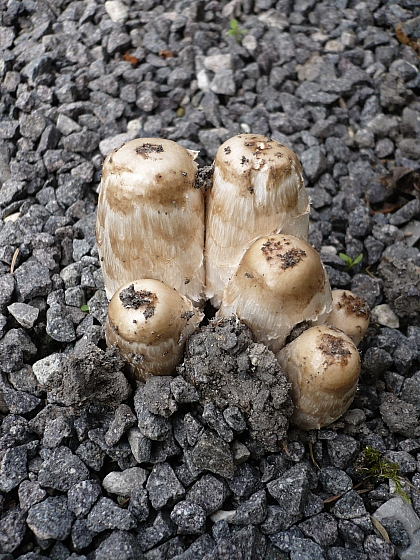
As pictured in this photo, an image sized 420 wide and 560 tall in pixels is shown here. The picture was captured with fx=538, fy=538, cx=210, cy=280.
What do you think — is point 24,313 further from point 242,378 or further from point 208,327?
point 242,378

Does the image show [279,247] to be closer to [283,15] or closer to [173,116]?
[173,116]

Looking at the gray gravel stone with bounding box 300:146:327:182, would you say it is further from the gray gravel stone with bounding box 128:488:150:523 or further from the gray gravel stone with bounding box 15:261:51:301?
the gray gravel stone with bounding box 128:488:150:523

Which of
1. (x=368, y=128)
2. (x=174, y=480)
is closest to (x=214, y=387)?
(x=174, y=480)

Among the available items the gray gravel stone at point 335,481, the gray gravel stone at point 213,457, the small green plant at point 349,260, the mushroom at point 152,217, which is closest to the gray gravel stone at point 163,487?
the gray gravel stone at point 213,457

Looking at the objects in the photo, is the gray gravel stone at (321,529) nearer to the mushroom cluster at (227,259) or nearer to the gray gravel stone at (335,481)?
the gray gravel stone at (335,481)

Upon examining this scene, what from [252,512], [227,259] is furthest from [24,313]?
[252,512]

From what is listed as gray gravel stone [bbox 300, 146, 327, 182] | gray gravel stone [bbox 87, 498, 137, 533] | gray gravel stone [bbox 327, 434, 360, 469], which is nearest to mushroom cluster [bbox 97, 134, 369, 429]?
gray gravel stone [bbox 327, 434, 360, 469]
